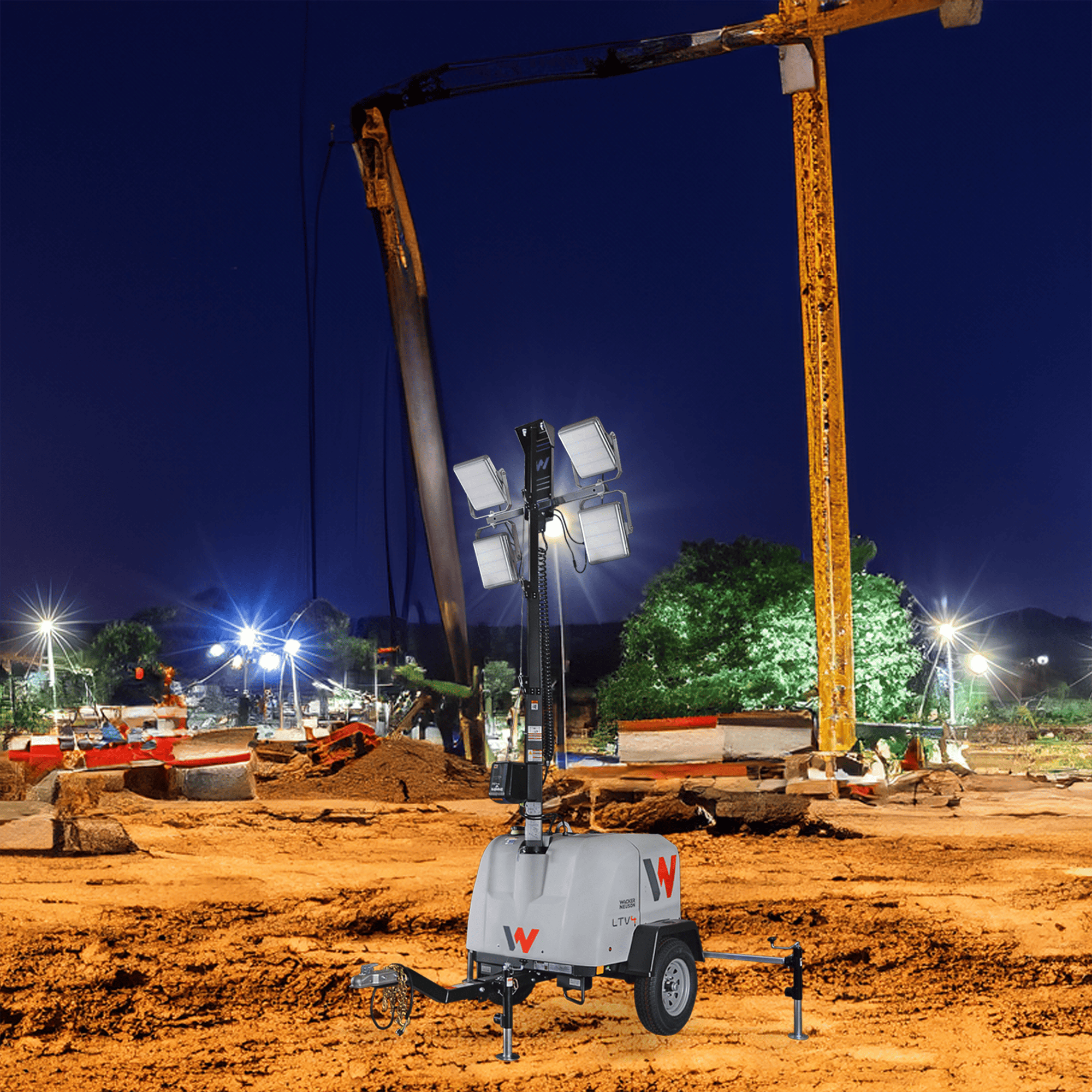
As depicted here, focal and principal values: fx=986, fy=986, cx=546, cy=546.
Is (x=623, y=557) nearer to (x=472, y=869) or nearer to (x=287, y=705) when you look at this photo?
(x=472, y=869)

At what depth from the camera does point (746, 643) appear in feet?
109

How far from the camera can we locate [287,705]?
54.2 meters

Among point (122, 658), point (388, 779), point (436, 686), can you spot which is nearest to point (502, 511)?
point (388, 779)

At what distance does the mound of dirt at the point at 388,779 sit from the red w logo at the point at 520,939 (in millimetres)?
15608

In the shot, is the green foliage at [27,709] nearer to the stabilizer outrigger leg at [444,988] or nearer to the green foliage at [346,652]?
the green foliage at [346,652]

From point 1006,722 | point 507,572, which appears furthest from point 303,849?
point 1006,722

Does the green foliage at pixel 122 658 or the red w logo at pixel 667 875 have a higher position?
the green foliage at pixel 122 658

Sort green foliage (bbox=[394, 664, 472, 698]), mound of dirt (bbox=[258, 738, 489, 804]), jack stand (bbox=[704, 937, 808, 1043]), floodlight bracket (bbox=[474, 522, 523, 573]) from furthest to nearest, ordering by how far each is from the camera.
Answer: green foliage (bbox=[394, 664, 472, 698]) < mound of dirt (bbox=[258, 738, 489, 804]) < floodlight bracket (bbox=[474, 522, 523, 573]) < jack stand (bbox=[704, 937, 808, 1043])

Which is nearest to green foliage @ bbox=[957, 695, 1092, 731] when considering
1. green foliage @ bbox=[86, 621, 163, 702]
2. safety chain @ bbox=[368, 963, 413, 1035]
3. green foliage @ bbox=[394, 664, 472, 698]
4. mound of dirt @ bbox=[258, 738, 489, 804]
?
green foliage @ bbox=[394, 664, 472, 698]

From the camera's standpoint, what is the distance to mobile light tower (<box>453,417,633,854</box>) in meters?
6.88

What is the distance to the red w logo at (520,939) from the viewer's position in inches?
263

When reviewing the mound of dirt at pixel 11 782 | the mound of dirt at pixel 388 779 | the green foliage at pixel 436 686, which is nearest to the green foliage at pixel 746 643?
the green foliage at pixel 436 686

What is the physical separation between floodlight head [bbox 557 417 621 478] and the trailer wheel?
134 inches

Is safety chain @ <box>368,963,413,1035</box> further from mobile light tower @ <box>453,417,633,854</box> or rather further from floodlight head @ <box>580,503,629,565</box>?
floodlight head @ <box>580,503,629,565</box>
